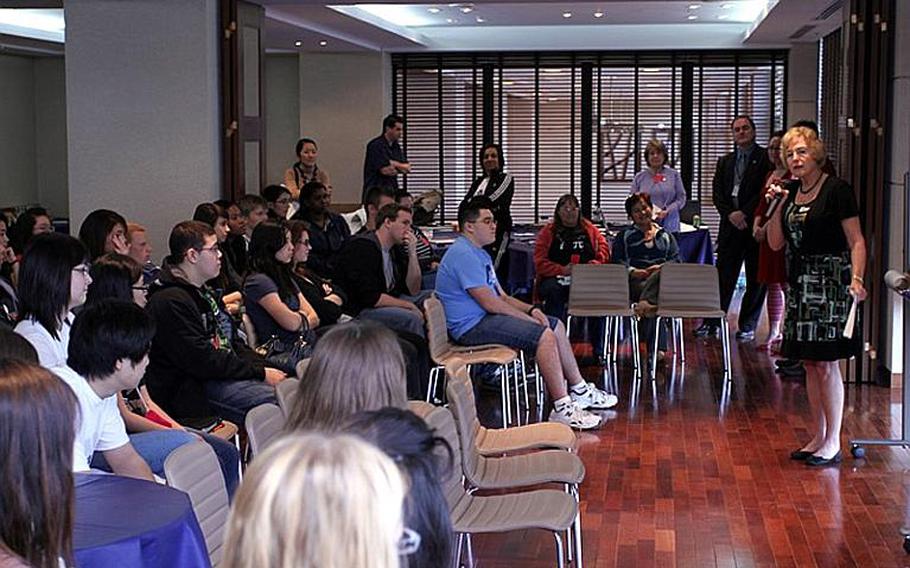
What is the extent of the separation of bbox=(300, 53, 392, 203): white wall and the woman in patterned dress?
10595mm

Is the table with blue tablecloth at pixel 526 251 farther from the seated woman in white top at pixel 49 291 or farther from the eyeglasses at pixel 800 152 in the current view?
the seated woman in white top at pixel 49 291

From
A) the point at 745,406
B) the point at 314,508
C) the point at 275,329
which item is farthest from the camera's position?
the point at 745,406

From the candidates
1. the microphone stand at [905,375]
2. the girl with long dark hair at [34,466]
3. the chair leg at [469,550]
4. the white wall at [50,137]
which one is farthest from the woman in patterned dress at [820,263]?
the white wall at [50,137]

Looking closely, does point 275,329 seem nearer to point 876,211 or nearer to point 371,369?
point 371,369

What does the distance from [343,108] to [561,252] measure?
7445 millimetres

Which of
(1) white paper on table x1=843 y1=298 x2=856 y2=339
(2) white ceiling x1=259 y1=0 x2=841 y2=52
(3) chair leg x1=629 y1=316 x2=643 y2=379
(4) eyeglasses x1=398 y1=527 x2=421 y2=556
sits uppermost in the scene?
(2) white ceiling x1=259 y1=0 x2=841 y2=52

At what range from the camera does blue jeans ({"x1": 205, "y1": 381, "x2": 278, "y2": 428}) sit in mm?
6086

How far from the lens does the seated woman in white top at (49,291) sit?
495 cm

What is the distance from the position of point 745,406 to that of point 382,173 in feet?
20.6

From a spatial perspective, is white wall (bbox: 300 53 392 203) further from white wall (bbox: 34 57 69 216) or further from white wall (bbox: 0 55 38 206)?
white wall (bbox: 0 55 38 206)

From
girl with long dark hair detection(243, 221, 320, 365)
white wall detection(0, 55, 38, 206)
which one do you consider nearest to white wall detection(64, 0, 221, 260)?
girl with long dark hair detection(243, 221, 320, 365)

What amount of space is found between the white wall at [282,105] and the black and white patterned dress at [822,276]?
12.1 metres

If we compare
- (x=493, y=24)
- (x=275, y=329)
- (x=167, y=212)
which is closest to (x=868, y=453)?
(x=275, y=329)

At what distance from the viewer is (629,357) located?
10.6m
